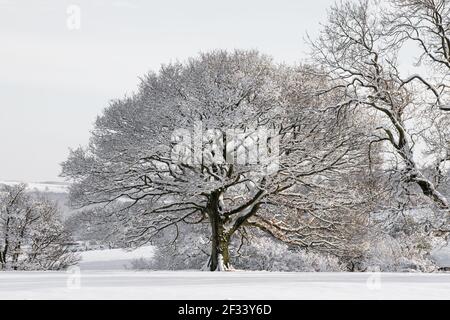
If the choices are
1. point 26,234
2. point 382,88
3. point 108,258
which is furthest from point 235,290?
point 108,258

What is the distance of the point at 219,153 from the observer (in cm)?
2056

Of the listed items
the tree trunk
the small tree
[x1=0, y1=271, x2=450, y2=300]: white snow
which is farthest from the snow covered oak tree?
[x1=0, y1=271, x2=450, y2=300]: white snow

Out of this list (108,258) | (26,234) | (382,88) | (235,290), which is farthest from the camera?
(108,258)

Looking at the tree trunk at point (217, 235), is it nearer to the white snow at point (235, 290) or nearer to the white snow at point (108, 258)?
the white snow at point (235, 290)

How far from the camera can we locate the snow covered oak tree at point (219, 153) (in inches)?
798

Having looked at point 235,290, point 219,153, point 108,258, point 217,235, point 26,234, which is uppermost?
point 219,153

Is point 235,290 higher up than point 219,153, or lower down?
lower down

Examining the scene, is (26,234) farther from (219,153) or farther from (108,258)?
(219,153)

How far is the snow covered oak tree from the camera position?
20281 millimetres

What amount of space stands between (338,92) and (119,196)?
32.9 feet

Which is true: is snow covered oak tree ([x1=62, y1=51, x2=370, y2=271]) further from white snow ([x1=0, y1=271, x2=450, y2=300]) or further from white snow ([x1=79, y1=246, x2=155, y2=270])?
white snow ([x1=79, y1=246, x2=155, y2=270])

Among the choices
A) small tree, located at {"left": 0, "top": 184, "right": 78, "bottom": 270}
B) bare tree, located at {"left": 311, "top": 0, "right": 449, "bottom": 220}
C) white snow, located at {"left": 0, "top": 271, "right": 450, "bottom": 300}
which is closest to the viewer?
white snow, located at {"left": 0, "top": 271, "right": 450, "bottom": 300}

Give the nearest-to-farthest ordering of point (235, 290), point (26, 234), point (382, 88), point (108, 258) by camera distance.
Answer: point (235, 290), point (382, 88), point (26, 234), point (108, 258)

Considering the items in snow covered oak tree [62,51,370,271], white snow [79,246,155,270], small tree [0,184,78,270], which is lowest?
white snow [79,246,155,270]
